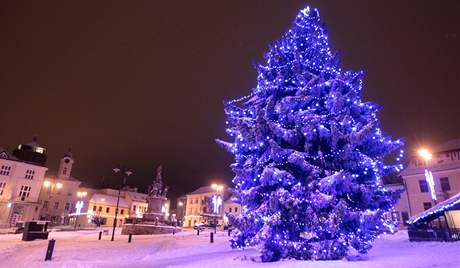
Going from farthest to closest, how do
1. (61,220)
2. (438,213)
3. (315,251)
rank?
(61,220), (438,213), (315,251)

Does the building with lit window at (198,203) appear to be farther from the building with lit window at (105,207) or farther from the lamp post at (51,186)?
the lamp post at (51,186)

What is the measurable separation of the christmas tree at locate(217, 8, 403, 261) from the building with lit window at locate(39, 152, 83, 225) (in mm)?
65977

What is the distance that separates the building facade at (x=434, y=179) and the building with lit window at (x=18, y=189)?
204 feet

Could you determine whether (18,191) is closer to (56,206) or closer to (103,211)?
(56,206)

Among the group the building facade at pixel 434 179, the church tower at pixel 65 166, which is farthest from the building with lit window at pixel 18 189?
the building facade at pixel 434 179

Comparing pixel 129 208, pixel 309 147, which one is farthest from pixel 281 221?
pixel 129 208

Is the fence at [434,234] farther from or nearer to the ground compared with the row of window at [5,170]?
nearer to the ground

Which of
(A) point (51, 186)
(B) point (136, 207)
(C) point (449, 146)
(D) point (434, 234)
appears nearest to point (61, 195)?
(A) point (51, 186)

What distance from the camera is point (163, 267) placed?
1213 cm

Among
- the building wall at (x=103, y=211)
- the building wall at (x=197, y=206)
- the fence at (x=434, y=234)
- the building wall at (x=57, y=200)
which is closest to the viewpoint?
the fence at (x=434, y=234)

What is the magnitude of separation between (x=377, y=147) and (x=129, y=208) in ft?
276

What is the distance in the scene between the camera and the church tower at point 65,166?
7150cm

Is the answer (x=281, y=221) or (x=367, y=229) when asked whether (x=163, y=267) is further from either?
(x=367, y=229)

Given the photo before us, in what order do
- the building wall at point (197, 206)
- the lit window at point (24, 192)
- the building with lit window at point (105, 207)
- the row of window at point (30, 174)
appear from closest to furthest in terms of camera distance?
the lit window at point (24, 192) → the row of window at point (30, 174) → the building with lit window at point (105, 207) → the building wall at point (197, 206)
